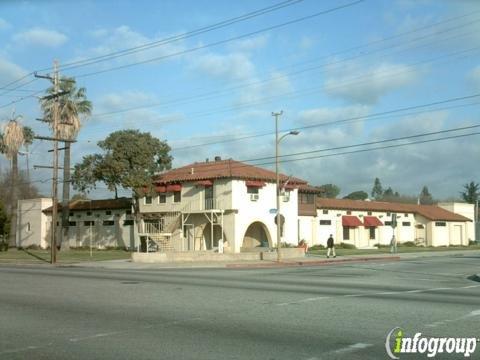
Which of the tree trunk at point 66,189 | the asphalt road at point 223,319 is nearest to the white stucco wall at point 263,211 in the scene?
the tree trunk at point 66,189

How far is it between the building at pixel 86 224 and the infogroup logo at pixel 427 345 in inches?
1850

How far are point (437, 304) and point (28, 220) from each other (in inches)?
2333

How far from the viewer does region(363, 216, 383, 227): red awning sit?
202 ft

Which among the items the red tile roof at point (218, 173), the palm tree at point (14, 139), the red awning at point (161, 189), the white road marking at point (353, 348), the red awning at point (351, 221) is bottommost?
the white road marking at point (353, 348)

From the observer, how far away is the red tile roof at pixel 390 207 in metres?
59.6

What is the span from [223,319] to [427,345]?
4162mm

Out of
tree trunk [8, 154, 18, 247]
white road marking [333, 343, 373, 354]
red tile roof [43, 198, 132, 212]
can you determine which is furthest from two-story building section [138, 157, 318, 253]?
white road marking [333, 343, 373, 354]

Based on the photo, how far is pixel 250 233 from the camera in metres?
51.1

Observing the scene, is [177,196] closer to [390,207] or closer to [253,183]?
[253,183]

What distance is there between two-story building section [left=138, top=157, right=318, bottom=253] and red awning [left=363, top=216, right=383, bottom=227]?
11449mm

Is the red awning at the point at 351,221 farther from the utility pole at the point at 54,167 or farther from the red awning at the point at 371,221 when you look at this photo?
the utility pole at the point at 54,167

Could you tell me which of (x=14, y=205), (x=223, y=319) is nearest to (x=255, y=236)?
(x=14, y=205)

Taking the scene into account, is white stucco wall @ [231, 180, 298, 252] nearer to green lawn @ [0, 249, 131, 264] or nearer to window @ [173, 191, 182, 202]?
window @ [173, 191, 182, 202]

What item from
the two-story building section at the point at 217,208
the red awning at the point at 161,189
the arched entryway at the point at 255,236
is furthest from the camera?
the arched entryway at the point at 255,236
